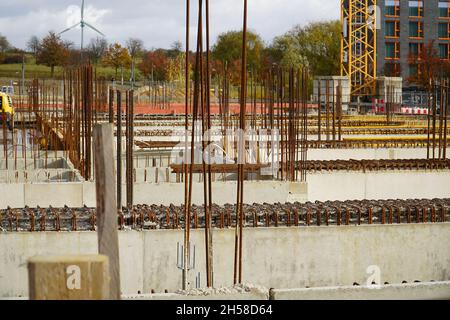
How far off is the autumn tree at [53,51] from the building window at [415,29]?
81.3ft

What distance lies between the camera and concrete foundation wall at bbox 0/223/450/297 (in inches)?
404

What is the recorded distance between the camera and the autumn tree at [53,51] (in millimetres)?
57175

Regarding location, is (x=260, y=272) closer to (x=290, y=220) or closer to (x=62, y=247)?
(x=290, y=220)

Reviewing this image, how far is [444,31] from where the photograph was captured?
5847 centimetres

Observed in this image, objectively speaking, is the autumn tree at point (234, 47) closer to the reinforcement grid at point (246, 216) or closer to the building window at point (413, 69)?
the building window at point (413, 69)

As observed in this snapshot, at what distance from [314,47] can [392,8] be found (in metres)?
8.15

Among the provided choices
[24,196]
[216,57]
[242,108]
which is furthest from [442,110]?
[216,57]

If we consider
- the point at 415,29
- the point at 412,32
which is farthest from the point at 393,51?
the point at 415,29

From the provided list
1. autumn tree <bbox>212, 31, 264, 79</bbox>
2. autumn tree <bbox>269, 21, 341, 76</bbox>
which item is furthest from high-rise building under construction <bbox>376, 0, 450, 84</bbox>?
autumn tree <bbox>212, 31, 264, 79</bbox>

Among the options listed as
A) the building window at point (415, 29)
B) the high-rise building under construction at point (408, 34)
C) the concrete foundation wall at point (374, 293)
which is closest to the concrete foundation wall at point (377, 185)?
the concrete foundation wall at point (374, 293)

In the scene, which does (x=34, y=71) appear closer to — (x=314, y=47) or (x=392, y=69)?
(x=314, y=47)

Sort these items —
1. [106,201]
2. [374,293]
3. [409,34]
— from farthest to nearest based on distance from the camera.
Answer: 1. [409,34]
2. [374,293]
3. [106,201]
